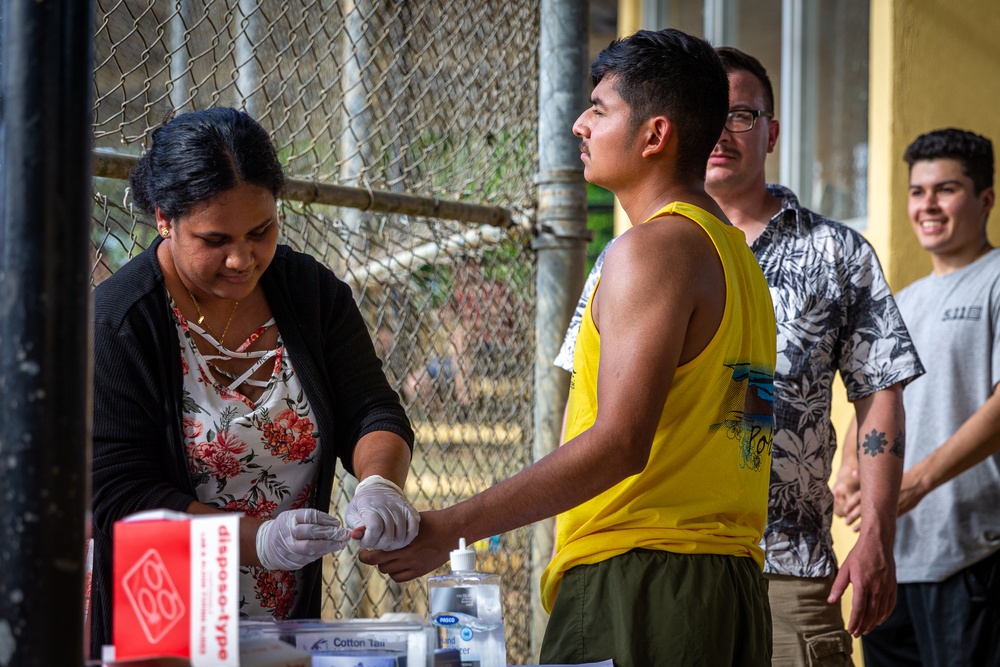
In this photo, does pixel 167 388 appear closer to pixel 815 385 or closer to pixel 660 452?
pixel 660 452

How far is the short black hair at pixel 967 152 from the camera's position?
366cm

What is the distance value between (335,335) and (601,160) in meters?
0.71

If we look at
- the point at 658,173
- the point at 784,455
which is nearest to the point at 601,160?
the point at 658,173

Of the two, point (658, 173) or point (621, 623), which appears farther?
point (658, 173)

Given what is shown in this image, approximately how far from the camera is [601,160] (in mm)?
2045

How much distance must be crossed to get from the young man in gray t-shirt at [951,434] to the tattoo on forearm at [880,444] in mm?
454

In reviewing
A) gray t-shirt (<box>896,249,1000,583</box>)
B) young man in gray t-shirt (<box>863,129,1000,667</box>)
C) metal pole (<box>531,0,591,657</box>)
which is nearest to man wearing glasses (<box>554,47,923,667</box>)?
metal pole (<box>531,0,591,657</box>)

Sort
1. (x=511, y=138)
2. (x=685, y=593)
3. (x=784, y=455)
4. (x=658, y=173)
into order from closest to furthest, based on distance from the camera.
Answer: (x=685, y=593) < (x=658, y=173) < (x=784, y=455) < (x=511, y=138)

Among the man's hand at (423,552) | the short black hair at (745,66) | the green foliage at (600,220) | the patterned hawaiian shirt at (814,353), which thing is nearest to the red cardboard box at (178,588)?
the man's hand at (423,552)

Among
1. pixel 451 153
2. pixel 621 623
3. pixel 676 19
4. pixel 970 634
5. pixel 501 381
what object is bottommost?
pixel 970 634

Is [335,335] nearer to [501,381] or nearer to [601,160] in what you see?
[601,160]

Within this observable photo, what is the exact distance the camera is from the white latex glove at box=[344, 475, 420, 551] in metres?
1.79

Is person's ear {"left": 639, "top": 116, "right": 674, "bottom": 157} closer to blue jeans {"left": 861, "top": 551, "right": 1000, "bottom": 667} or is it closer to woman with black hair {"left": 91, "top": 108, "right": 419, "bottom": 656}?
woman with black hair {"left": 91, "top": 108, "right": 419, "bottom": 656}

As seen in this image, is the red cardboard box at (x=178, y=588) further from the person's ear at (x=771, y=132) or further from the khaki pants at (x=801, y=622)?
the person's ear at (x=771, y=132)
